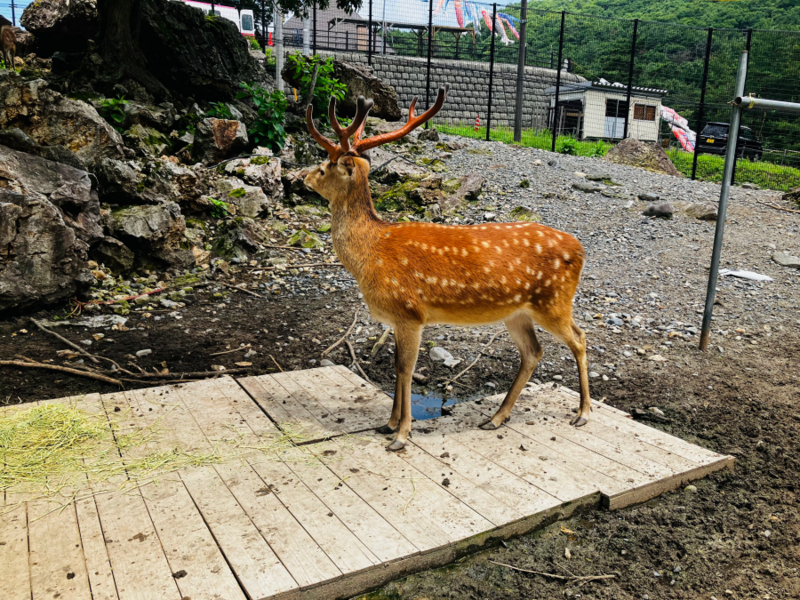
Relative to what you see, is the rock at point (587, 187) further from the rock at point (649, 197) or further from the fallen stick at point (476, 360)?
the fallen stick at point (476, 360)

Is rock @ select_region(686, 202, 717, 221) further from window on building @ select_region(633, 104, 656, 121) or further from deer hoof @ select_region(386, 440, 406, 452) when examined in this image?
window on building @ select_region(633, 104, 656, 121)

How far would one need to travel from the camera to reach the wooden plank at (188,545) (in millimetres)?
2381

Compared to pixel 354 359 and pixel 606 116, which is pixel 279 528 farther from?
pixel 606 116

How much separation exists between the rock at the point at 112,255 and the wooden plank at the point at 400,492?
14.1 ft

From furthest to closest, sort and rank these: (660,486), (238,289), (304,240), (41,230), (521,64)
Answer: (521,64) → (304,240) → (238,289) → (41,230) → (660,486)

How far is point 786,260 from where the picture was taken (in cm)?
798

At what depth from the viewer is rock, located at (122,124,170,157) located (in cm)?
851

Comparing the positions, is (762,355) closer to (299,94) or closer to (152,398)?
(152,398)

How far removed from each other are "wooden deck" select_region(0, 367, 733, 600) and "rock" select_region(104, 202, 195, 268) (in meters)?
3.19

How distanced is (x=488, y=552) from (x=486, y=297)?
1375mm

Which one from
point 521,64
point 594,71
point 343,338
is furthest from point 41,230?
point 594,71

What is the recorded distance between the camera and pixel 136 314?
6172mm

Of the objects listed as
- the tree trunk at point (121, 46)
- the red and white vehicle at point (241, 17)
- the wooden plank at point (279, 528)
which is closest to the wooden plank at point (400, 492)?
the wooden plank at point (279, 528)

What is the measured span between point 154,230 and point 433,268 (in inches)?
175
